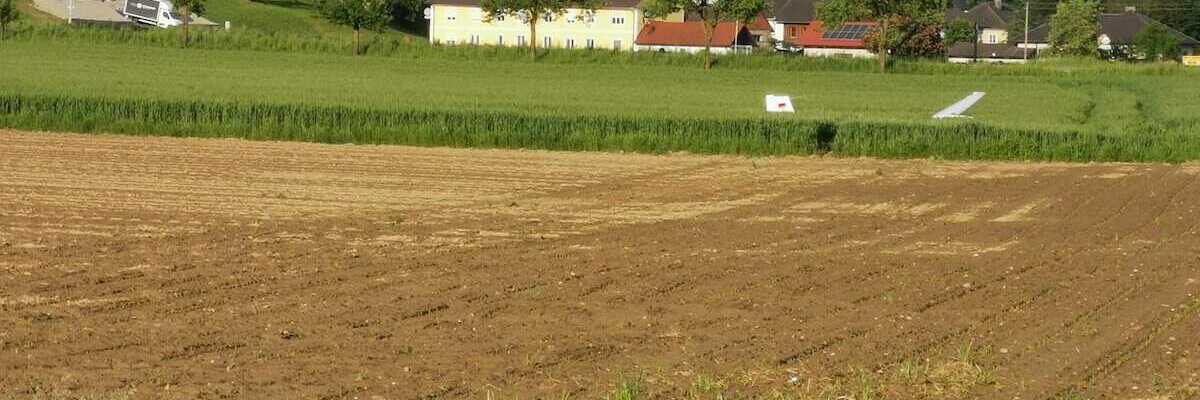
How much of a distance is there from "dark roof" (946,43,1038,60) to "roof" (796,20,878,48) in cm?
1132

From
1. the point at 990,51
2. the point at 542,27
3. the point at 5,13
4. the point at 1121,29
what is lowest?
the point at 5,13

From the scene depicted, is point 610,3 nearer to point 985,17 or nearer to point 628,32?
point 628,32

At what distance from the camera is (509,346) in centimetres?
1070

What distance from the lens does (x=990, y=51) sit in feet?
422

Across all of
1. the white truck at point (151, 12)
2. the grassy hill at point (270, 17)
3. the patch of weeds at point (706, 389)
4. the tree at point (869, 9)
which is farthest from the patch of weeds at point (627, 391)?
the white truck at point (151, 12)

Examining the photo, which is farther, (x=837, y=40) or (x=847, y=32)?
(x=847, y=32)

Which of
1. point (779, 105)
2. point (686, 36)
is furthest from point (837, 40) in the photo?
point (779, 105)

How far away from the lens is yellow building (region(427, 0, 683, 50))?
350ft

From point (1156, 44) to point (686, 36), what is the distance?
106ft

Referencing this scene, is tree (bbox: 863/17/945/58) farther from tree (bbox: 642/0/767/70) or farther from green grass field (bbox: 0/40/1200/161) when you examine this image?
green grass field (bbox: 0/40/1200/161)

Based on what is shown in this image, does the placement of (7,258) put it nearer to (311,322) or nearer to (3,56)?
(311,322)

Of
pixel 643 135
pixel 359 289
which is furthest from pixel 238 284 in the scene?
pixel 643 135

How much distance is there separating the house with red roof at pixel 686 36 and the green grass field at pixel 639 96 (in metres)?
35.6

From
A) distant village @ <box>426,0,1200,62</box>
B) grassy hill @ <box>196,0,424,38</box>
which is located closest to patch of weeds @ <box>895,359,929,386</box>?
grassy hill @ <box>196,0,424,38</box>
